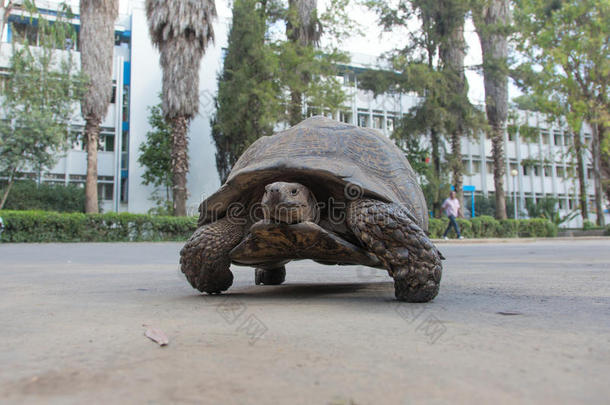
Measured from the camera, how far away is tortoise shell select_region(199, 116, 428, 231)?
2873 mm

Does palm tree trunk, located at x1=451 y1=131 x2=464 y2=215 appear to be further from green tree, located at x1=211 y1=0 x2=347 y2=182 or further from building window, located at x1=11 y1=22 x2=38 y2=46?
building window, located at x1=11 y1=22 x2=38 y2=46

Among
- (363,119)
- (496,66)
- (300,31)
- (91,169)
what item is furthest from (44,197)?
(496,66)

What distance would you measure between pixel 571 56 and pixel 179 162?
18865 mm

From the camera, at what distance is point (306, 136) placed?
3.26 meters

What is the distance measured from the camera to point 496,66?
73.8ft

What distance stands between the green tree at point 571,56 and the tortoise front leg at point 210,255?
23.7 metres

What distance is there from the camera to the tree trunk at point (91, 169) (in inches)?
683

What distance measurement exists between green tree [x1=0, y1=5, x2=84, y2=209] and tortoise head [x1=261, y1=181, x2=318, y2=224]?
1932cm

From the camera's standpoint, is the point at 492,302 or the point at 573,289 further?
the point at 573,289

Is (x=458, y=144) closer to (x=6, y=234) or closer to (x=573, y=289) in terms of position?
(x=6, y=234)

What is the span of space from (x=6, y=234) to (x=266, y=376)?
632 inches

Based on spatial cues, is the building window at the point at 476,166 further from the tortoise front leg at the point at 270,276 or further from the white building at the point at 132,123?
the tortoise front leg at the point at 270,276

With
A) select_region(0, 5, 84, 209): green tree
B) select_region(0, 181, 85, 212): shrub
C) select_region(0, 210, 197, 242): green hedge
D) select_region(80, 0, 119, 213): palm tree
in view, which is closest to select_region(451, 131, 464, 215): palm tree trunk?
select_region(0, 210, 197, 242): green hedge

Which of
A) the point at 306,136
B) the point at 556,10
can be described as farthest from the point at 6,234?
the point at 556,10
